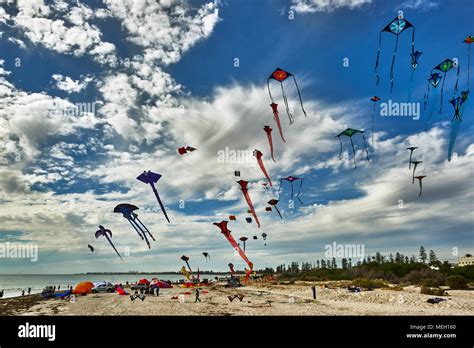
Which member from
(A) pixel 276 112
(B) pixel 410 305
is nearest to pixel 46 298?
(A) pixel 276 112

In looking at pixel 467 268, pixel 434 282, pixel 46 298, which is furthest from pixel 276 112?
pixel 467 268

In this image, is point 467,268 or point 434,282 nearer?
point 434,282

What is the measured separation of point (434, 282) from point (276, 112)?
29908mm

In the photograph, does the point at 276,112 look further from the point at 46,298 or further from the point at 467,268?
the point at 467,268

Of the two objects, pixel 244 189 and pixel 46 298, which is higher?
pixel 244 189

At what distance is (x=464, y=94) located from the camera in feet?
73.3
